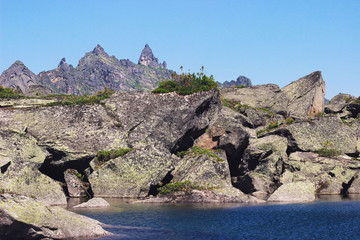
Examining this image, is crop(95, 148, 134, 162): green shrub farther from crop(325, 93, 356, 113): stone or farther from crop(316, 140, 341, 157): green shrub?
crop(325, 93, 356, 113): stone

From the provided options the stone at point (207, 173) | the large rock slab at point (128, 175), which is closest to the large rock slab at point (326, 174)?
the stone at point (207, 173)

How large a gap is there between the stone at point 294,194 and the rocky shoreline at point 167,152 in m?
0.13

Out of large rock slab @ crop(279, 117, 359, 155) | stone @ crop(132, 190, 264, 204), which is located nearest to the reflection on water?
stone @ crop(132, 190, 264, 204)

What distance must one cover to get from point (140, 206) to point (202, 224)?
12.1 meters

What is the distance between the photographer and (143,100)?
59281 mm

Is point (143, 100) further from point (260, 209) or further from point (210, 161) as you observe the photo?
point (260, 209)

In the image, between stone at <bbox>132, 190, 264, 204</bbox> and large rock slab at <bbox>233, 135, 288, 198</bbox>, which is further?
large rock slab at <bbox>233, 135, 288, 198</bbox>

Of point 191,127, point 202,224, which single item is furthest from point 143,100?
point 202,224

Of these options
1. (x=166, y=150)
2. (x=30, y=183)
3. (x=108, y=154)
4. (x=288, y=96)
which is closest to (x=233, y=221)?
(x=166, y=150)

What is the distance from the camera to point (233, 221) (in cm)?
2945

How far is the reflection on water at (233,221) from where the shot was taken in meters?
24.6

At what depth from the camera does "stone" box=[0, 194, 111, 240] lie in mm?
19547

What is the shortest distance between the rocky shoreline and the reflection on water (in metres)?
7.19

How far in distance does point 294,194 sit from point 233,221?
19.2 m
